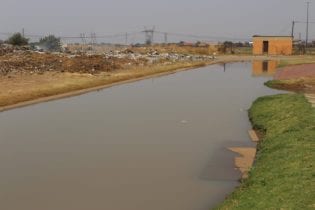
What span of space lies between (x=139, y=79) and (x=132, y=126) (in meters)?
20.9

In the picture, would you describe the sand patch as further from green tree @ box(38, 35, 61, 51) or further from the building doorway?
the building doorway

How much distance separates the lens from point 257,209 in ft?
25.8

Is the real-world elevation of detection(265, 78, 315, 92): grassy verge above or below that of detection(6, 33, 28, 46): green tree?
below

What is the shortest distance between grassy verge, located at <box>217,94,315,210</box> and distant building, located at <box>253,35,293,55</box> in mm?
63523

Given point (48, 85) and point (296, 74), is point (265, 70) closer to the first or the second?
point (296, 74)

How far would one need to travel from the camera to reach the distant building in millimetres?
78438

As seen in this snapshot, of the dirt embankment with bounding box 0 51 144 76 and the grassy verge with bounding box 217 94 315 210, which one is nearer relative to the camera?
the grassy verge with bounding box 217 94 315 210

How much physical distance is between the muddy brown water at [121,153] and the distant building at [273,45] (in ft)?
187

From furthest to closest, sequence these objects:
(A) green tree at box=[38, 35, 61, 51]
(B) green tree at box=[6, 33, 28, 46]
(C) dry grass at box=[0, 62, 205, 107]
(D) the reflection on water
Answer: (A) green tree at box=[38, 35, 61, 51]
(B) green tree at box=[6, 33, 28, 46]
(D) the reflection on water
(C) dry grass at box=[0, 62, 205, 107]

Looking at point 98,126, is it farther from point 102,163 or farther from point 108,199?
point 108,199

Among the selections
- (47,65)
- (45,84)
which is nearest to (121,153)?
(45,84)

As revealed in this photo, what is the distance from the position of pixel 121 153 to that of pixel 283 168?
4.78 meters

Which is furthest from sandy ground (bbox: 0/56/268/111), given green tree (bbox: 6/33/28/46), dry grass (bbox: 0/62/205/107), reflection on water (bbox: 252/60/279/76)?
green tree (bbox: 6/33/28/46)

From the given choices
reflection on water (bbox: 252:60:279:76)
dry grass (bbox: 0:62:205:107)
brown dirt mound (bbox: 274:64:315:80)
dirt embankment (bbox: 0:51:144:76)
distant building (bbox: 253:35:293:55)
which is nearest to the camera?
dry grass (bbox: 0:62:205:107)
